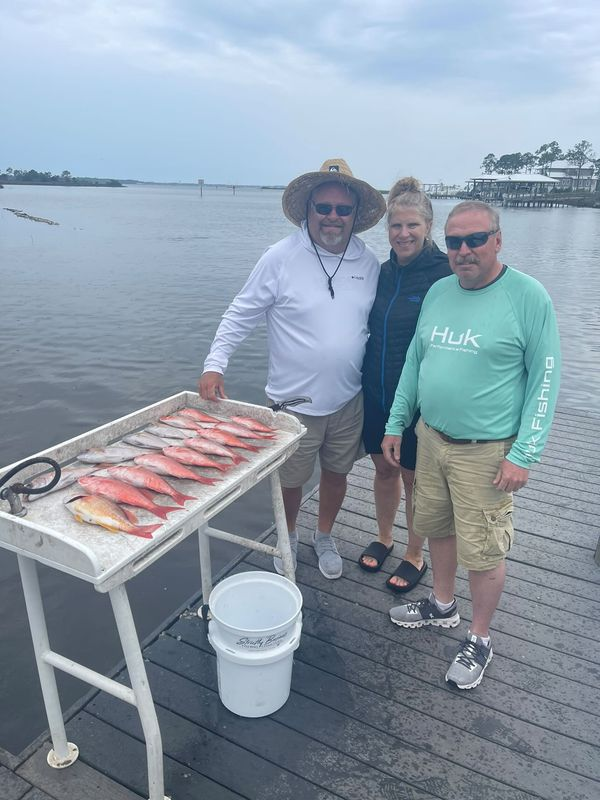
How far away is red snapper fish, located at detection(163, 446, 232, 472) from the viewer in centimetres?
237

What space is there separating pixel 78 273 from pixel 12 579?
15.5 meters

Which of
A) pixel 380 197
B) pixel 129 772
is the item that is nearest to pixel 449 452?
pixel 380 197

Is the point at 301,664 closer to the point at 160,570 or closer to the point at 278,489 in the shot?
the point at 278,489

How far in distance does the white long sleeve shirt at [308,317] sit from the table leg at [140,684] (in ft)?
4.93

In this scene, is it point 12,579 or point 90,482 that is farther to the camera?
point 12,579

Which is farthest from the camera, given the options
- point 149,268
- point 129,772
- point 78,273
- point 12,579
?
point 149,268

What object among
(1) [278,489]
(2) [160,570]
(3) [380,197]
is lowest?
(2) [160,570]

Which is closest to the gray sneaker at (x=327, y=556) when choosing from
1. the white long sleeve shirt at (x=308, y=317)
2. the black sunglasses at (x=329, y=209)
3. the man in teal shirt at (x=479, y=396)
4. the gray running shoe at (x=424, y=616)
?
the gray running shoe at (x=424, y=616)

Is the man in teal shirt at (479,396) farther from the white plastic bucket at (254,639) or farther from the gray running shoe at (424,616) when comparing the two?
the white plastic bucket at (254,639)

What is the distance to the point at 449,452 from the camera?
2.68 meters

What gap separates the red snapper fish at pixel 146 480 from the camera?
6.93 ft

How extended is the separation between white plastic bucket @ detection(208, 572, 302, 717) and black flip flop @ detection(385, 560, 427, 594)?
1030mm

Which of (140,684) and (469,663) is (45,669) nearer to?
(140,684)

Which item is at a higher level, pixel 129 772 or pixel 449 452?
pixel 449 452
